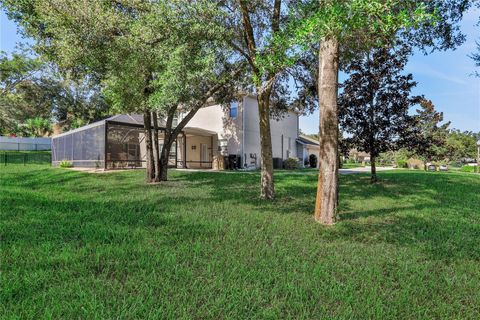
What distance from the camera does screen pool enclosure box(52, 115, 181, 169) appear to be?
1727 centimetres

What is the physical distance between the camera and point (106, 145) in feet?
54.5

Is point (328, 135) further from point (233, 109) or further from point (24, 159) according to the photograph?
point (24, 159)

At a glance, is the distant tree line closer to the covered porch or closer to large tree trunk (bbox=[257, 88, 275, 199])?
large tree trunk (bbox=[257, 88, 275, 199])

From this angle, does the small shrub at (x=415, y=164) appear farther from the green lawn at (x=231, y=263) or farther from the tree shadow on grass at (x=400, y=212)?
the green lawn at (x=231, y=263)

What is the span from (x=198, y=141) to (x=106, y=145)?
8.79 meters

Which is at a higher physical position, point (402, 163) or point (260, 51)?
point (260, 51)

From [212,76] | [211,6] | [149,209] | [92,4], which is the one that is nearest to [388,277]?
[149,209]

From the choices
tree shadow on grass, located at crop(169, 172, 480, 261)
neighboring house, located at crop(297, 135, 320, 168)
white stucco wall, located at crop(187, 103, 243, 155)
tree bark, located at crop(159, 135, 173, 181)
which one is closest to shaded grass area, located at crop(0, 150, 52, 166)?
white stucco wall, located at crop(187, 103, 243, 155)

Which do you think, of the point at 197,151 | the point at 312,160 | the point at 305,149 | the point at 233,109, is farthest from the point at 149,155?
the point at 312,160

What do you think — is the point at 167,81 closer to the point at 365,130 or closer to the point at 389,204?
the point at 389,204

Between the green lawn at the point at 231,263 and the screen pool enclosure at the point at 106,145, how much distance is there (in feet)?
36.7

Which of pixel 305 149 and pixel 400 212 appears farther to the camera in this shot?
pixel 305 149

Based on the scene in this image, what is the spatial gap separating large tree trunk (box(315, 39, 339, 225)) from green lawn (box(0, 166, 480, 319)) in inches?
15.2

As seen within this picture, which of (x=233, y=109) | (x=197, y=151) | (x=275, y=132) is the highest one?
(x=233, y=109)
